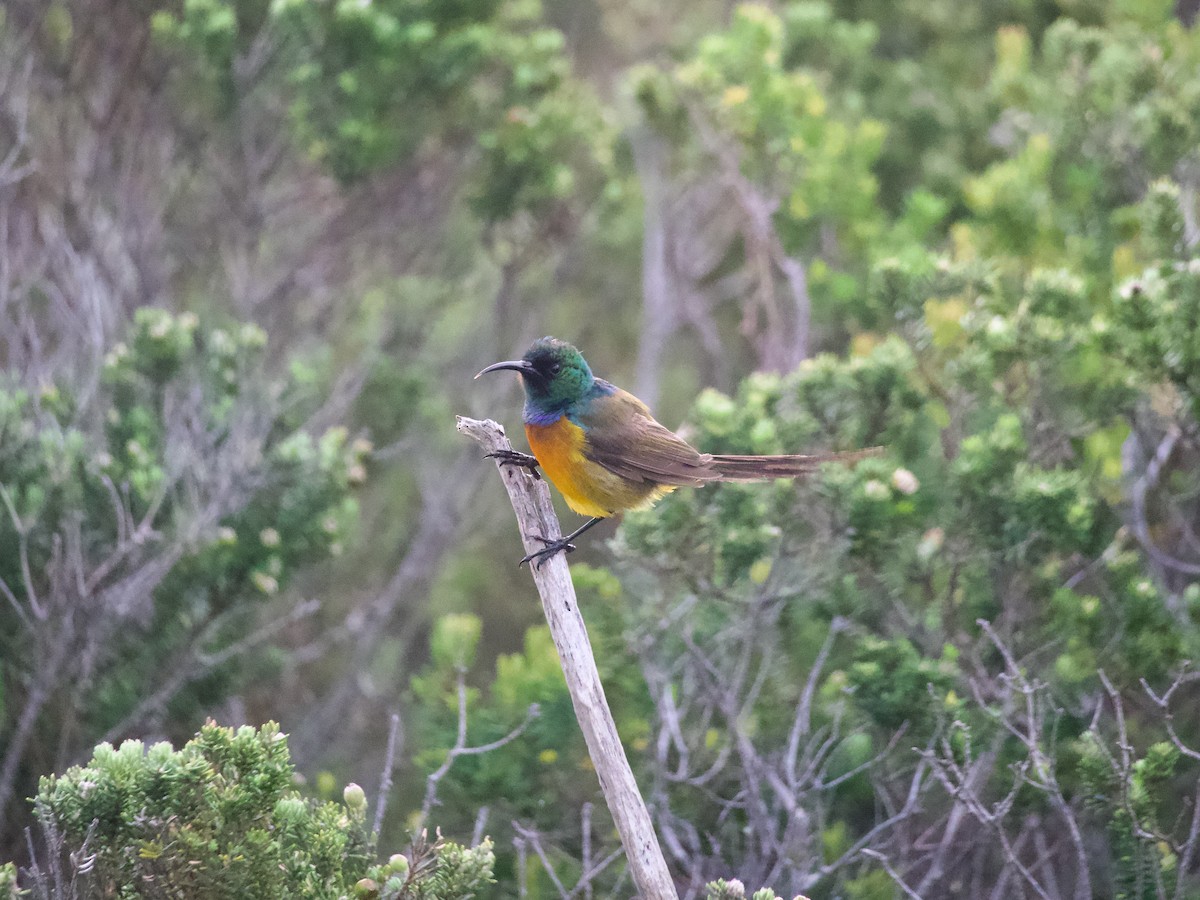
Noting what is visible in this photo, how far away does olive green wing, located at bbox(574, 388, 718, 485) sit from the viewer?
4707 mm

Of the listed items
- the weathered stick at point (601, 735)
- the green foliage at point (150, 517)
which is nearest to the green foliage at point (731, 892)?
the weathered stick at point (601, 735)

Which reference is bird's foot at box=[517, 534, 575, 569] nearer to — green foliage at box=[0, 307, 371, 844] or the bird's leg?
the bird's leg

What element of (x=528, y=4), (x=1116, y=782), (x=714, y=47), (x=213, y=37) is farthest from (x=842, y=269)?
(x=1116, y=782)

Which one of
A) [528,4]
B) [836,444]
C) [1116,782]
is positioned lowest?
[1116,782]

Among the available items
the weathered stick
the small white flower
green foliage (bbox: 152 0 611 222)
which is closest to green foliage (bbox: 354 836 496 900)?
the weathered stick

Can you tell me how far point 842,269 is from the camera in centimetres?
909

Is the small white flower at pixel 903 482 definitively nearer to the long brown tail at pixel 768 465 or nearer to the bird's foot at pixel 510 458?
the long brown tail at pixel 768 465

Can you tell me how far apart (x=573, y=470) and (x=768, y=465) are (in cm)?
74

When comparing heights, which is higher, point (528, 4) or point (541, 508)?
point (528, 4)

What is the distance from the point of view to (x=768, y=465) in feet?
14.4

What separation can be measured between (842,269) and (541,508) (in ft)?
18.4

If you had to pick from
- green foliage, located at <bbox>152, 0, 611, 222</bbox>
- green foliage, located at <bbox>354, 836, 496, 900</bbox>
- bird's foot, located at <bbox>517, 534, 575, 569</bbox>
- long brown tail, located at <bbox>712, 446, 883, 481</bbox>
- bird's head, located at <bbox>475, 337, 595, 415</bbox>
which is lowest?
green foliage, located at <bbox>354, 836, 496, 900</bbox>

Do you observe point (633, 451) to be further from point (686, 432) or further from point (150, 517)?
point (150, 517)

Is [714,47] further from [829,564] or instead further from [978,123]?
[829,564]
